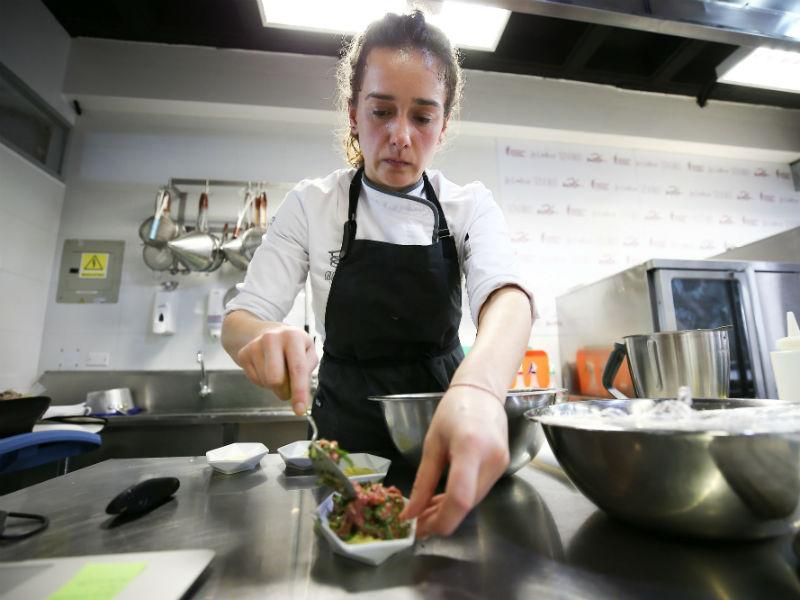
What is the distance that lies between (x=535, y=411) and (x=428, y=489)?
20cm

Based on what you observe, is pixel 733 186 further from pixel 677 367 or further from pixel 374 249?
pixel 374 249

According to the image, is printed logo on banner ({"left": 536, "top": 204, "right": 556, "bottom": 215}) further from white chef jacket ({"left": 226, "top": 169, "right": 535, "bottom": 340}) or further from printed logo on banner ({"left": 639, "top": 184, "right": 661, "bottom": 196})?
white chef jacket ({"left": 226, "top": 169, "right": 535, "bottom": 340})

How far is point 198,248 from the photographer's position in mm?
2236

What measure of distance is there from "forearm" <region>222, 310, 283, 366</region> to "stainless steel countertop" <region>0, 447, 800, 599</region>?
9.3 inches

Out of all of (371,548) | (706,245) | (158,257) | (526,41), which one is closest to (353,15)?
(526,41)

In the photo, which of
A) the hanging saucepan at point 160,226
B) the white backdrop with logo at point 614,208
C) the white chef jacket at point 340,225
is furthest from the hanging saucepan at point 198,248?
the white backdrop with logo at point 614,208

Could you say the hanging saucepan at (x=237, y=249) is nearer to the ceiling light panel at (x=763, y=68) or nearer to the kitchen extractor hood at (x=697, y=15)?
the kitchen extractor hood at (x=697, y=15)

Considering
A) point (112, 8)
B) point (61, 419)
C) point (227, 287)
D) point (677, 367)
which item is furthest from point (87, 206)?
point (677, 367)

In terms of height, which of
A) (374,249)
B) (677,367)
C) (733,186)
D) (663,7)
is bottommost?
(677,367)

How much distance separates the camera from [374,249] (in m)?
0.95

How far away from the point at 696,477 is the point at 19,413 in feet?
5.50

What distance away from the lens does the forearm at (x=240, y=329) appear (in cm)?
69

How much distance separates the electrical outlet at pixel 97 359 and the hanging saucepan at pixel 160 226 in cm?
65

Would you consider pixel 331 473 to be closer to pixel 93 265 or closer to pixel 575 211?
pixel 93 265
